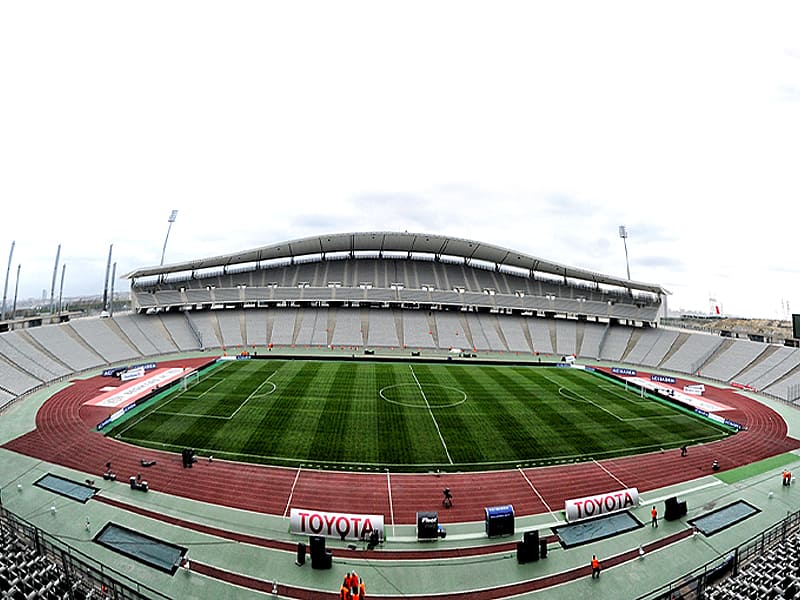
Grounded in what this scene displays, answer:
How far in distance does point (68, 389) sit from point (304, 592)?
93.9 feet

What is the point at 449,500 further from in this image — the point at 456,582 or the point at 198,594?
the point at 198,594

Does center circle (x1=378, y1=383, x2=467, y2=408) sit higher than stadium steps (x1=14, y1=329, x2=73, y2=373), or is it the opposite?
stadium steps (x1=14, y1=329, x2=73, y2=373)

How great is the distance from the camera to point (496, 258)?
195ft

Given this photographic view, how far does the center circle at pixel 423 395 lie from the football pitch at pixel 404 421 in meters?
0.07

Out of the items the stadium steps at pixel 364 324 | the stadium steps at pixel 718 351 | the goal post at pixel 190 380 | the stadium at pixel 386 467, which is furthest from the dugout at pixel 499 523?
the stadium steps at pixel 718 351

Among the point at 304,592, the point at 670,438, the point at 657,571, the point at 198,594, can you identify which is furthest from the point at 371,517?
the point at 670,438

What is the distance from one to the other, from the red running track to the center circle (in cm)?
980

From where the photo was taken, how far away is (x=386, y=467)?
17.6 meters

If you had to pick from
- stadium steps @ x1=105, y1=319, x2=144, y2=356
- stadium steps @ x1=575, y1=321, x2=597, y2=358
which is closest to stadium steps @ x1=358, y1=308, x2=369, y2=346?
stadium steps @ x1=105, y1=319, x2=144, y2=356

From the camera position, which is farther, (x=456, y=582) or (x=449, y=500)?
(x=449, y=500)

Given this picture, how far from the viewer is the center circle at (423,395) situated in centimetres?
2695

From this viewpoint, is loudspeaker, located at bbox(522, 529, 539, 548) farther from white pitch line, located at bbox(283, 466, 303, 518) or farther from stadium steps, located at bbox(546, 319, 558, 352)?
stadium steps, located at bbox(546, 319, 558, 352)

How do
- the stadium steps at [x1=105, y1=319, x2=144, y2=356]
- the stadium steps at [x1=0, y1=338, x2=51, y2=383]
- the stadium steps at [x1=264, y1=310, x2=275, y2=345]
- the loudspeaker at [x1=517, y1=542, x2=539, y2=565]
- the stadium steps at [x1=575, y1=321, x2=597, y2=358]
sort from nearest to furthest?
the loudspeaker at [x1=517, y1=542, x2=539, y2=565]
the stadium steps at [x1=0, y1=338, x2=51, y2=383]
the stadium steps at [x1=105, y1=319, x2=144, y2=356]
the stadium steps at [x1=264, y1=310, x2=275, y2=345]
the stadium steps at [x1=575, y1=321, x2=597, y2=358]

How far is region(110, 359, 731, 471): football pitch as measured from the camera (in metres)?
19.0
